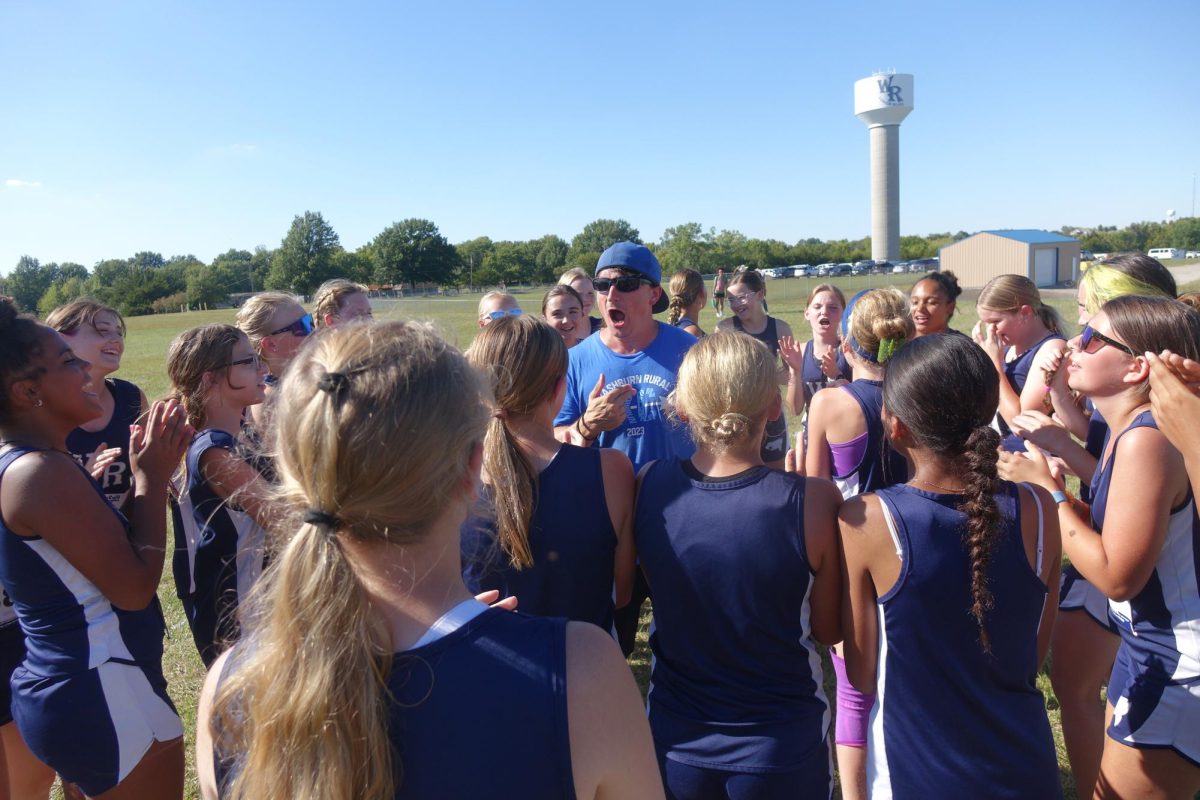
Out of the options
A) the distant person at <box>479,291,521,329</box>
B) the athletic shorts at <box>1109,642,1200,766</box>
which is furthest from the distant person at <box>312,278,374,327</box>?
the athletic shorts at <box>1109,642,1200,766</box>

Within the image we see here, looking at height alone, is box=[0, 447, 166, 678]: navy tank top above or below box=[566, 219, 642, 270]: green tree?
below

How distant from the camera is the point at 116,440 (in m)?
3.60

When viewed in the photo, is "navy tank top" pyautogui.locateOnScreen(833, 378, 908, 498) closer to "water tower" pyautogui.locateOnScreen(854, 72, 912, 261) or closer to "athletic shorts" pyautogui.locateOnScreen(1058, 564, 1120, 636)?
"athletic shorts" pyautogui.locateOnScreen(1058, 564, 1120, 636)

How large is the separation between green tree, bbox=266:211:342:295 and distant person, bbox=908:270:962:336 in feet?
285

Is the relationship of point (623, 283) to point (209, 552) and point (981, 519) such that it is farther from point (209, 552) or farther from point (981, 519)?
point (981, 519)

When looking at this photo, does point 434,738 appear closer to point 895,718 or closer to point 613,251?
point 895,718

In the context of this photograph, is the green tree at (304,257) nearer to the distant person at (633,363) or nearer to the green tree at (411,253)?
the green tree at (411,253)

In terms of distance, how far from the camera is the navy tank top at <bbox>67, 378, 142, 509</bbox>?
11.2 ft

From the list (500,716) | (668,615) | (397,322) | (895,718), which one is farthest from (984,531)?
(397,322)

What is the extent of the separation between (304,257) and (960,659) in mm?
96382

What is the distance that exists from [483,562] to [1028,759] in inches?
63.4

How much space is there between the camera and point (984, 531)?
73.1 inches

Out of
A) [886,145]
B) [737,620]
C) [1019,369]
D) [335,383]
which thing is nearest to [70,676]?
[335,383]

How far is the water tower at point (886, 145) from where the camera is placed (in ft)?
256
